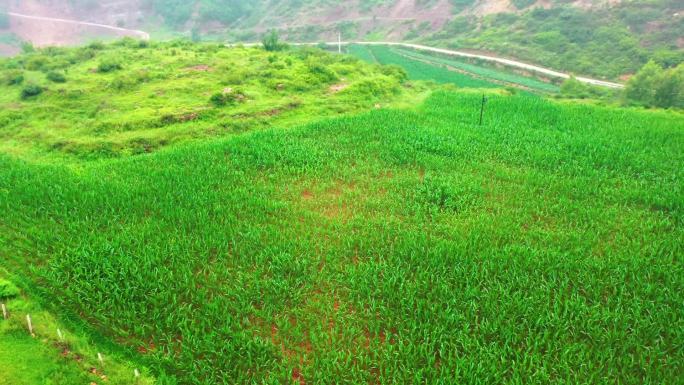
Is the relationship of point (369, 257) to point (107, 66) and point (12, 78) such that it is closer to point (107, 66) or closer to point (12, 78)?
point (107, 66)

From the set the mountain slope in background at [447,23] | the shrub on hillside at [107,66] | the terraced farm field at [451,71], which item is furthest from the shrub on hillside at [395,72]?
the mountain slope in background at [447,23]

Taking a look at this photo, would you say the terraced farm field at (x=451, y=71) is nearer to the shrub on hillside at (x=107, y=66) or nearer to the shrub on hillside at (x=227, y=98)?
the shrub on hillside at (x=227, y=98)

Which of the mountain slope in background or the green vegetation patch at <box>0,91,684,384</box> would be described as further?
the mountain slope in background

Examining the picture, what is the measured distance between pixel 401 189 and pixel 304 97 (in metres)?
14.9

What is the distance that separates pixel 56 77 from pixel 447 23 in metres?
61.5

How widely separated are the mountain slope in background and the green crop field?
31.5 metres

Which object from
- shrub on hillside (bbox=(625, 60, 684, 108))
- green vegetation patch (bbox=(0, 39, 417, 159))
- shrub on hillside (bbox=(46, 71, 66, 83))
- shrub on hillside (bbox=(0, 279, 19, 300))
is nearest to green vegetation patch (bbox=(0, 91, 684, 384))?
shrub on hillside (bbox=(0, 279, 19, 300))

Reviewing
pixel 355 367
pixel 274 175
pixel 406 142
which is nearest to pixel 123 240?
pixel 274 175

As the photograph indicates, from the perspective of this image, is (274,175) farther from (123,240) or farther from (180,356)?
(180,356)

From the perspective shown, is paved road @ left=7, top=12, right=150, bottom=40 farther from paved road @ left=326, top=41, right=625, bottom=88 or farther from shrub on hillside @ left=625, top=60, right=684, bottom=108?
shrub on hillside @ left=625, top=60, right=684, bottom=108

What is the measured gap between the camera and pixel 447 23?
7169 cm

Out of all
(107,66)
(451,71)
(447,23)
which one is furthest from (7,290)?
(447,23)

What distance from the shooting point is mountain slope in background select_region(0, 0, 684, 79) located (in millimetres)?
45281

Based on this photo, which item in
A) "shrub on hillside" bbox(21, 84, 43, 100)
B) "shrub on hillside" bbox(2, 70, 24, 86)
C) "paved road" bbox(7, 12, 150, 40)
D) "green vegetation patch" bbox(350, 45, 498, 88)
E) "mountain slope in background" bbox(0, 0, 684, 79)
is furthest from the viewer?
"paved road" bbox(7, 12, 150, 40)
